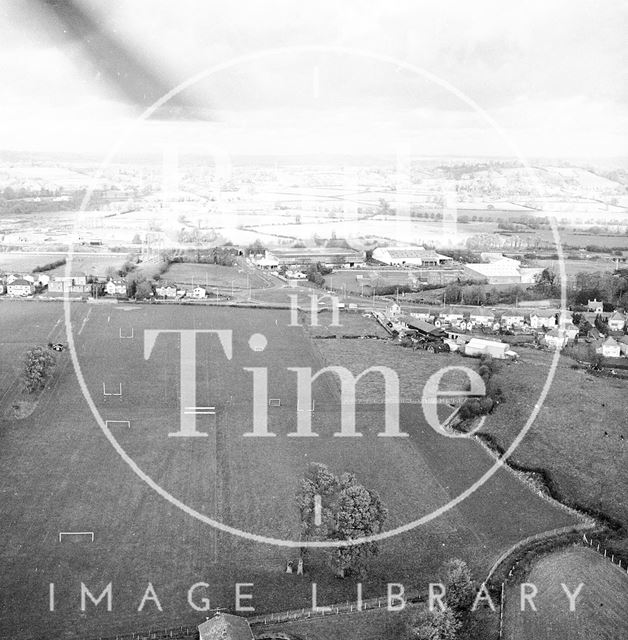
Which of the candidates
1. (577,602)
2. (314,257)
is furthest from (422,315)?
(577,602)

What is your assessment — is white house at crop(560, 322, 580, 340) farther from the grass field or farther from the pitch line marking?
the pitch line marking

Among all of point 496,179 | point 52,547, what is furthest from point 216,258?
point 496,179

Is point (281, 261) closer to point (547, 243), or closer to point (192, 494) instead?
point (547, 243)

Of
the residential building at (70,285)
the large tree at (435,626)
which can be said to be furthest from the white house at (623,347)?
the residential building at (70,285)

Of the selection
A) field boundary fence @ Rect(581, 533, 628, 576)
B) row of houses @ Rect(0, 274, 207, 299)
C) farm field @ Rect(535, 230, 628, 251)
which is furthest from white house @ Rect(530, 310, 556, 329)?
farm field @ Rect(535, 230, 628, 251)

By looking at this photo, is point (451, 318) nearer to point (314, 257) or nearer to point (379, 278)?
point (379, 278)

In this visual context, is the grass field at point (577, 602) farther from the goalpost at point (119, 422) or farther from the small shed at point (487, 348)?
the small shed at point (487, 348)
